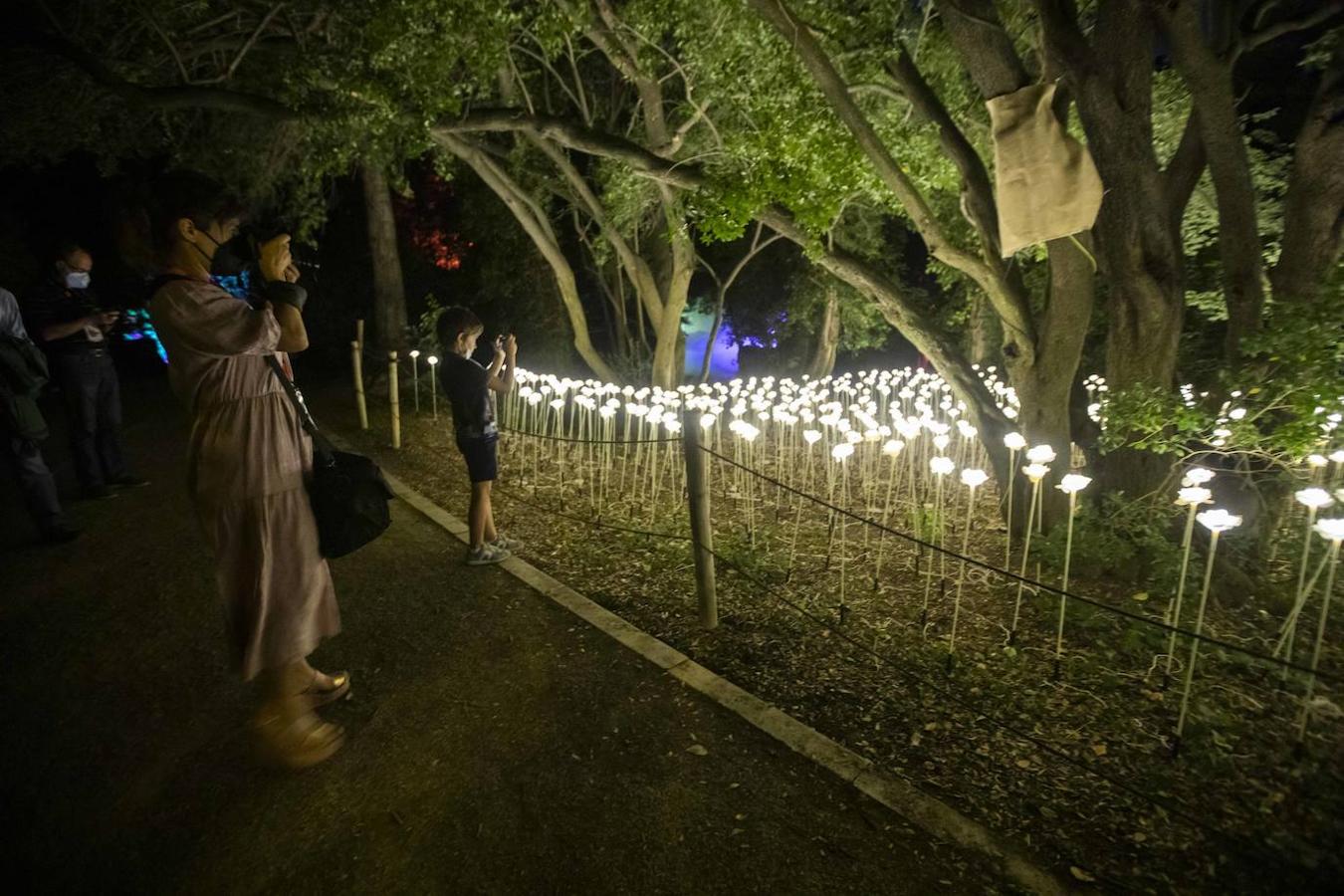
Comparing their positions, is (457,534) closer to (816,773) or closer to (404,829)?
(404,829)

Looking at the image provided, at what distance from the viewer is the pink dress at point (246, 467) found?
2.93m

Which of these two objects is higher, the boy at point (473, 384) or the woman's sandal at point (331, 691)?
the boy at point (473, 384)

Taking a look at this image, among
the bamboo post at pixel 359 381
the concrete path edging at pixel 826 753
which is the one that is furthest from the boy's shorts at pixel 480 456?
the bamboo post at pixel 359 381

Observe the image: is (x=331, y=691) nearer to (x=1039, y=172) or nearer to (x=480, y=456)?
(x=480, y=456)

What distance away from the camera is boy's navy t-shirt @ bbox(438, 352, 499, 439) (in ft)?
17.3

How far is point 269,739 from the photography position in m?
3.39

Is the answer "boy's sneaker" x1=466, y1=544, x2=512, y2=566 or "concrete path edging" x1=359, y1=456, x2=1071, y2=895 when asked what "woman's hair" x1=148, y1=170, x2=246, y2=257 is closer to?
"concrete path edging" x1=359, y1=456, x2=1071, y2=895

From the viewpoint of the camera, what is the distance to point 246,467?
3092mm

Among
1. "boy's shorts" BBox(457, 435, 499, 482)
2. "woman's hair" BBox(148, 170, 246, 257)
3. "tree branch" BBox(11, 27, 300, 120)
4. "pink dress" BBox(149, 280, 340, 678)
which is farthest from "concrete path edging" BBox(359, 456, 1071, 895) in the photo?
"tree branch" BBox(11, 27, 300, 120)

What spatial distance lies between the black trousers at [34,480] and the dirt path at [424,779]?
133cm

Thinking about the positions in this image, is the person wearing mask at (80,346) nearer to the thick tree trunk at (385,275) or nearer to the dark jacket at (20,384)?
the dark jacket at (20,384)

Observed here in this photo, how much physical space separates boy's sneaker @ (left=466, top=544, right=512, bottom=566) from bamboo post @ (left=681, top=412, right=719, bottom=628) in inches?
76.3

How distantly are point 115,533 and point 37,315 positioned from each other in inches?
77.5

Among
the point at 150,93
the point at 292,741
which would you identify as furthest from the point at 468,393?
the point at 150,93
